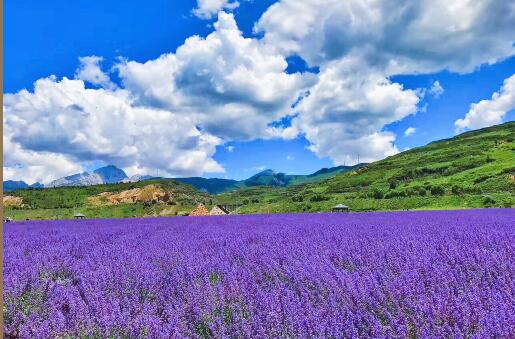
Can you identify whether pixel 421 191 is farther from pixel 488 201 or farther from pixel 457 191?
pixel 488 201

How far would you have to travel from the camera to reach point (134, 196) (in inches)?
2266

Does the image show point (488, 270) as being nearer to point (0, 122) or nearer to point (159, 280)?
point (159, 280)

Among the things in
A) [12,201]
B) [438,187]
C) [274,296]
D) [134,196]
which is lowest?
[274,296]

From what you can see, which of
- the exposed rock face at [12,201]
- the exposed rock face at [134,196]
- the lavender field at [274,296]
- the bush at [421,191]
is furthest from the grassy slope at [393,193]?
the lavender field at [274,296]

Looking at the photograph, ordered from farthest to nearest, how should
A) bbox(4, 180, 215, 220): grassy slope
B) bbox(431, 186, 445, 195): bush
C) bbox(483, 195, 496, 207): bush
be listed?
bbox(431, 186, 445, 195): bush
bbox(4, 180, 215, 220): grassy slope
bbox(483, 195, 496, 207): bush

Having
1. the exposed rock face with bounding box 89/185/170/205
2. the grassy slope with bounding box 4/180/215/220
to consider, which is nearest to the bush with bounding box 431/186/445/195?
the grassy slope with bounding box 4/180/215/220

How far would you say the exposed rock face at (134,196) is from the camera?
5703 cm

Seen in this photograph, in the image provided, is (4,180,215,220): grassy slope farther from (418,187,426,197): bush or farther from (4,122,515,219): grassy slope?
(418,187,426,197): bush

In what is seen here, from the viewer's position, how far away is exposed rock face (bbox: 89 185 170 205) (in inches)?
2245

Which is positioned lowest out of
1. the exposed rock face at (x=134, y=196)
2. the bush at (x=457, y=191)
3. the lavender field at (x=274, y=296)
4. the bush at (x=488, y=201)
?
the lavender field at (x=274, y=296)

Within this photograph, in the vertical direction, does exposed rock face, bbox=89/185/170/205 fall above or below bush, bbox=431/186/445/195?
Answer: above

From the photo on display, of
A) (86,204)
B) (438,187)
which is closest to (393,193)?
(438,187)

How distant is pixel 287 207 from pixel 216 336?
41836 mm

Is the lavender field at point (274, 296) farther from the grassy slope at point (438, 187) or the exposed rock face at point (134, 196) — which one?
the exposed rock face at point (134, 196)
